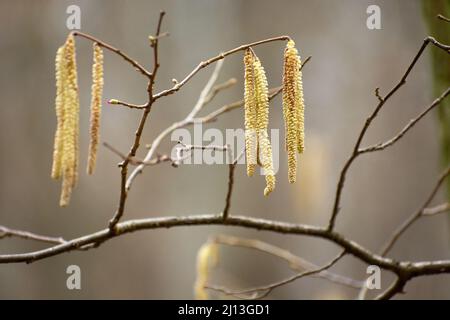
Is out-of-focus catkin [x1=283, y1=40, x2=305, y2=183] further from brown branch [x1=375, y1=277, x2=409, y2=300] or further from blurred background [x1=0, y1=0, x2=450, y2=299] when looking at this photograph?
blurred background [x1=0, y1=0, x2=450, y2=299]

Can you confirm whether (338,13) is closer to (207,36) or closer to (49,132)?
(207,36)

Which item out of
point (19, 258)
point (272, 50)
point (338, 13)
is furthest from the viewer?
point (338, 13)

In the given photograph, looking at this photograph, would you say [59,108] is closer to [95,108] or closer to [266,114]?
[95,108]

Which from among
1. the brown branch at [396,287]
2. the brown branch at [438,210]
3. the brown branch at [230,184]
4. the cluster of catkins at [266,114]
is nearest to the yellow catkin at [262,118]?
the cluster of catkins at [266,114]

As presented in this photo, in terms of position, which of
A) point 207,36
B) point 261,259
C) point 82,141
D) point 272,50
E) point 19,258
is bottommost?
point 261,259

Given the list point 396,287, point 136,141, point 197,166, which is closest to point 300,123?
point 136,141
